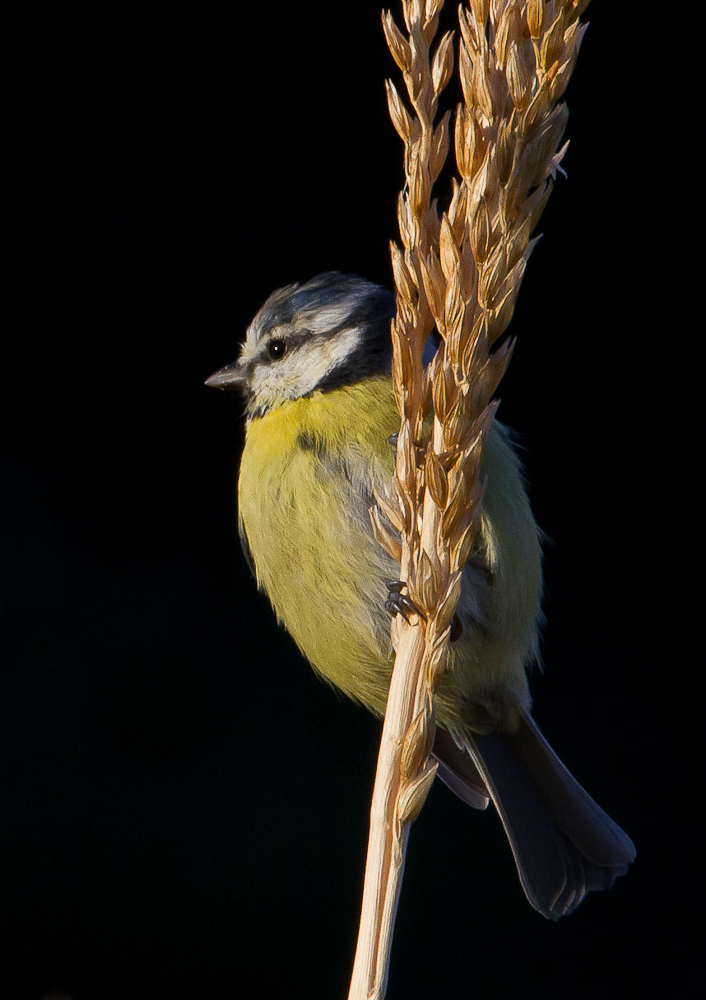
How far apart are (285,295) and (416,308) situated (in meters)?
0.84

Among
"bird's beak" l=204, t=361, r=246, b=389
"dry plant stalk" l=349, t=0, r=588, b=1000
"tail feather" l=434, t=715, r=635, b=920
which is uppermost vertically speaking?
"dry plant stalk" l=349, t=0, r=588, b=1000

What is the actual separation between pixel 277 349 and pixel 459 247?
80cm

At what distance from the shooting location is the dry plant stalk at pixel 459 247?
46cm

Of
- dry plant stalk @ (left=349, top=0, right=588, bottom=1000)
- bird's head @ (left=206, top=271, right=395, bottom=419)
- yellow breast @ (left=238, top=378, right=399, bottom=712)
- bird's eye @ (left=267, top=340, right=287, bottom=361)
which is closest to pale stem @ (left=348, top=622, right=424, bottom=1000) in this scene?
dry plant stalk @ (left=349, top=0, right=588, bottom=1000)

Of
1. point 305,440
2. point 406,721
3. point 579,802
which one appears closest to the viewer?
point 406,721

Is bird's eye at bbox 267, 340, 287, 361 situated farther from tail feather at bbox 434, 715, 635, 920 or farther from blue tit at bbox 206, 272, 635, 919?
tail feather at bbox 434, 715, 635, 920

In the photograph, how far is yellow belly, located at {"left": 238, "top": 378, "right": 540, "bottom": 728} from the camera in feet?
3.51

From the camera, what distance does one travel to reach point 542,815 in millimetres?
1254

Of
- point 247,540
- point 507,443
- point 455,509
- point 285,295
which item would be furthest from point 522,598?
point 455,509

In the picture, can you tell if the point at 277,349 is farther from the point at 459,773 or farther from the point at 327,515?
the point at 459,773

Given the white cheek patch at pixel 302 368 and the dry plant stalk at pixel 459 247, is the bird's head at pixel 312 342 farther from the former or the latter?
the dry plant stalk at pixel 459 247

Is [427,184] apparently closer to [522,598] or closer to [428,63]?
[428,63]

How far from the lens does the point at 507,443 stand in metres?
1.29

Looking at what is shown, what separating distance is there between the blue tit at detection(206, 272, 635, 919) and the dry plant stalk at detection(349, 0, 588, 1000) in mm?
549
